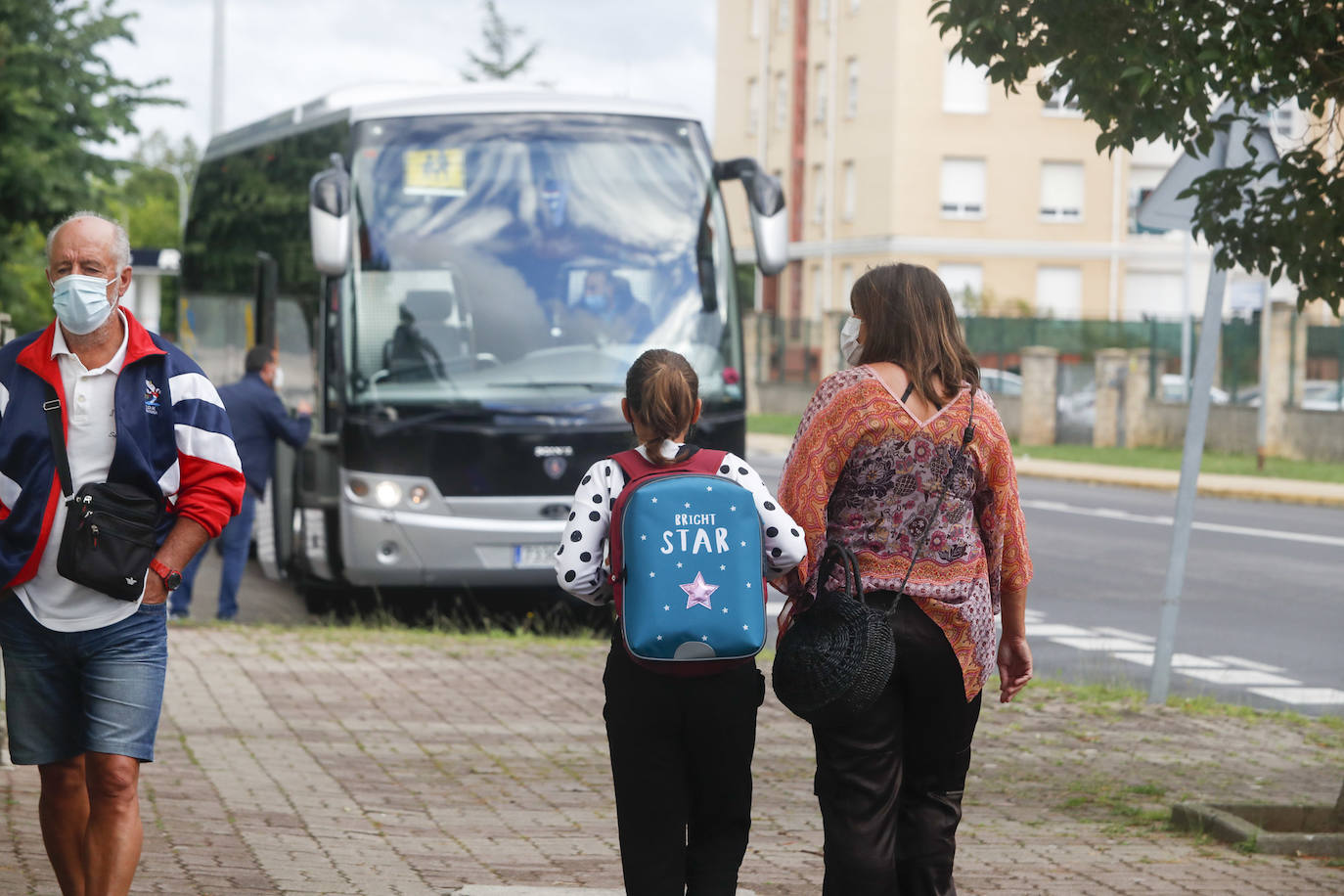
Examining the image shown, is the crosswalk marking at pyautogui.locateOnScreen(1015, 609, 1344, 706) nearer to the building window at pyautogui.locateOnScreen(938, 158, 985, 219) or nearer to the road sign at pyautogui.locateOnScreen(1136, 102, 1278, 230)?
the road sign at pyautogui.locateOnScreen(1136, 102, 1278, 230)

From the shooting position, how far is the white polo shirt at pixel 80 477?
14.7ft

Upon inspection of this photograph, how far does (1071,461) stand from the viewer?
3350cm

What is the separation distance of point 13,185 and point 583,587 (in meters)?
16.5

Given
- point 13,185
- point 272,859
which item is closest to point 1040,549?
point 13,185

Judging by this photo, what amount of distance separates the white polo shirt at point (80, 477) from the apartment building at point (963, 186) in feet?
176

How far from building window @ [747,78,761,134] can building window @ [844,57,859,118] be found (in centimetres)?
673

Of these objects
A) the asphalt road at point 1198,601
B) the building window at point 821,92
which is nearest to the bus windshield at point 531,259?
the asphalt road at point 1198,601

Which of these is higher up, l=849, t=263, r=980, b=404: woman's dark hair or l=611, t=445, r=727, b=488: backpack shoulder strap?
l=849, t=263, r=980, b=404: woman's dark hair

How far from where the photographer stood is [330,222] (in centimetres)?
1176

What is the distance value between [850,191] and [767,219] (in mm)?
50516

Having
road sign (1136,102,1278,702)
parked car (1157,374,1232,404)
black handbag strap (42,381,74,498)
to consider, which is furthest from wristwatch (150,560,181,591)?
parked car (1157,374,1232,404)

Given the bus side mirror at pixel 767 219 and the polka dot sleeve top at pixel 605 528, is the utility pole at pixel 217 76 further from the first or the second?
the polka dot sleeve top at pixel 605 528

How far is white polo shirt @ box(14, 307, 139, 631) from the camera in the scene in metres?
4.48

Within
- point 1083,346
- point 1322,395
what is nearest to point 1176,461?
point 1322,395
